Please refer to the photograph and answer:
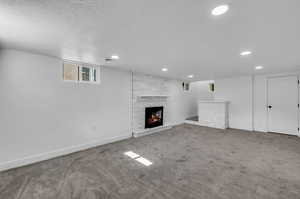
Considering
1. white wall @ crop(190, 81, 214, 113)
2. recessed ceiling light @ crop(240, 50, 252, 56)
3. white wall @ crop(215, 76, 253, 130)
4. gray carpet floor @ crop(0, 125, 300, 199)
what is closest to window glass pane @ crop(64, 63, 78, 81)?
gray carpet floor @ crop(0, 125, 300, 199)

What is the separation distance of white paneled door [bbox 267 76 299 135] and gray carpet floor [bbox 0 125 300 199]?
159cm

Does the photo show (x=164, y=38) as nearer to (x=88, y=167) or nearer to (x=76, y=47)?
(x=76, y=47)

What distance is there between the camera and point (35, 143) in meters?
2.80

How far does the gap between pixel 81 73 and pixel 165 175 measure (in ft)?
10.8

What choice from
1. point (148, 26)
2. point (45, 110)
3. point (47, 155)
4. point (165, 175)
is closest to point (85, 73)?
point (45, 110)

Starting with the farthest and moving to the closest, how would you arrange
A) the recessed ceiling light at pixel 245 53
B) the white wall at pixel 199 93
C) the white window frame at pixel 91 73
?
the white wall at pixel 199 93 → the white window frame at pixel 91 73 → the recessed ceiling light at pixel 245 53

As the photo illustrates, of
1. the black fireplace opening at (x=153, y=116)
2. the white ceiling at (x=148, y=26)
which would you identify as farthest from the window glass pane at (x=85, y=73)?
the black fireplace opening at (x=153, y=116)

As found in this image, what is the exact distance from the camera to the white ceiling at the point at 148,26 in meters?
1.28

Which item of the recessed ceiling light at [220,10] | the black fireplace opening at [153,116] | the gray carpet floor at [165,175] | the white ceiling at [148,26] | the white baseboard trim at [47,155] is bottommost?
the gray carpet floor at [165,175]

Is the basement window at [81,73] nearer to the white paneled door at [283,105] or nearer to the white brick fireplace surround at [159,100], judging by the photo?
the white brick fireplace surround at [159,100]

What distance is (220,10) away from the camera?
4.42 ft

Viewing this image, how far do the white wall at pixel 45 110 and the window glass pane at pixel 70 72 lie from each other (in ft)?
0.59

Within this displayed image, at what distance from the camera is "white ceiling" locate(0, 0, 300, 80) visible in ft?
4.20

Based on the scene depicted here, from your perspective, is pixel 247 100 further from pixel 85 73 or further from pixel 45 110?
pixel 45 110
